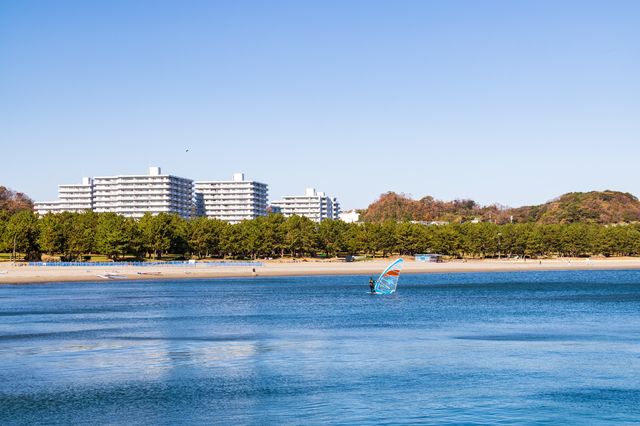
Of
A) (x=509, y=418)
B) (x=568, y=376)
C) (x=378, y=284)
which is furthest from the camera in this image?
(x=378, y=284)

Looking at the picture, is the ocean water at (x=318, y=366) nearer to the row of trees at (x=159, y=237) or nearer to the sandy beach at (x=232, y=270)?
the sandy beach at (x=232, y=270)

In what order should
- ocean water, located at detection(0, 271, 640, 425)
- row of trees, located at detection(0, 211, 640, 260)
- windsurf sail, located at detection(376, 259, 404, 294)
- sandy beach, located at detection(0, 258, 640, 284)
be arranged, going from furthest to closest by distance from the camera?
row of trees, located at detection(0, 211, 640, 260) < sandy beach, located at detection(0, 258, 640, 284) < windsurf sail, located at detection(376, 259, 404, 294) < ocean water, located at detection(0, 271, 640, 425)

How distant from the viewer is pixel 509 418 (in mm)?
22188

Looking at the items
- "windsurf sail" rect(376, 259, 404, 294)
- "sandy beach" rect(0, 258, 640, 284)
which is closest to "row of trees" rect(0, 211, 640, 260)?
"sandy beach" rect(0, 258, 640, 284)

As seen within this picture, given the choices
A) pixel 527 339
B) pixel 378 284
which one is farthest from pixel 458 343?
pixel 378 284

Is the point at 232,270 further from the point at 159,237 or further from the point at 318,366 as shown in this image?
the point at 318,366

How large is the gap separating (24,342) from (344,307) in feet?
117

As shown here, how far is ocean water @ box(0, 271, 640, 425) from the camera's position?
23297 mm

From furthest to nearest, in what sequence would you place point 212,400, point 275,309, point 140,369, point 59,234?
point 59,234 < point 275,309 < point 140,369 < point 212,400

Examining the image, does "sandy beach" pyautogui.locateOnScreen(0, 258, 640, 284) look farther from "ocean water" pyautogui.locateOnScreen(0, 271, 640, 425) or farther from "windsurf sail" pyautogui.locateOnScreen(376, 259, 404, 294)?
"ocean water" pyautogui.locateOnScreen(0, 271, 640, 425)

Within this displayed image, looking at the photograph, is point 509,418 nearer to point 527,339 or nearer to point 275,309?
point 527,339

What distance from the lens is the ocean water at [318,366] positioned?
76.4ft

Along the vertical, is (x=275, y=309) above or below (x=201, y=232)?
below

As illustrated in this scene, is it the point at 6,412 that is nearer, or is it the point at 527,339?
the point at 6,412
